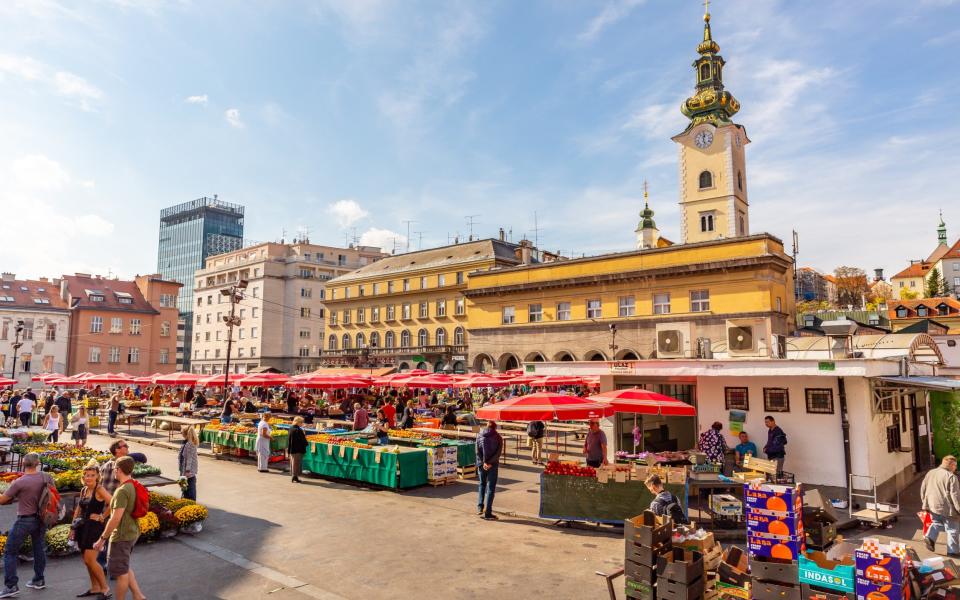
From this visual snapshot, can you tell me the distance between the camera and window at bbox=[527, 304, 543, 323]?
46.9 m

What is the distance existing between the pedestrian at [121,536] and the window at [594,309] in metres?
38.3

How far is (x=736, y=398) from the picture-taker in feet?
52.3

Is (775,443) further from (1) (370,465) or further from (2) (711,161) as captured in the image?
(2) (711,161)

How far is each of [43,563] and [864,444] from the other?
16.5m

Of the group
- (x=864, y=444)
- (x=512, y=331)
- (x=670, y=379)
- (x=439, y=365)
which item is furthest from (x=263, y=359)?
(x=864, y=444)

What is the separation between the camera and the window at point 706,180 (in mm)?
55344

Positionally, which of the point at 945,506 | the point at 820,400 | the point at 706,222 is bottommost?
the point at 945,506

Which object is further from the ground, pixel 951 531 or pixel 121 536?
pixel 121 536

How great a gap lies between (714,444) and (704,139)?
1887 inches

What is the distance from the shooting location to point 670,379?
17438 millimetres

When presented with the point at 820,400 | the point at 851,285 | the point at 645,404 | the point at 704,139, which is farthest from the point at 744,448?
the point at 851,285

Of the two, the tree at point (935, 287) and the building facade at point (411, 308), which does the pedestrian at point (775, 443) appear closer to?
the building facade at point (411, 308)

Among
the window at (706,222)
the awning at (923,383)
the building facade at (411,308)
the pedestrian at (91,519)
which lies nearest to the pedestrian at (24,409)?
the pedestrian at (91,519)

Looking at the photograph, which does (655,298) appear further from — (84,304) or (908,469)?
(84,304)
